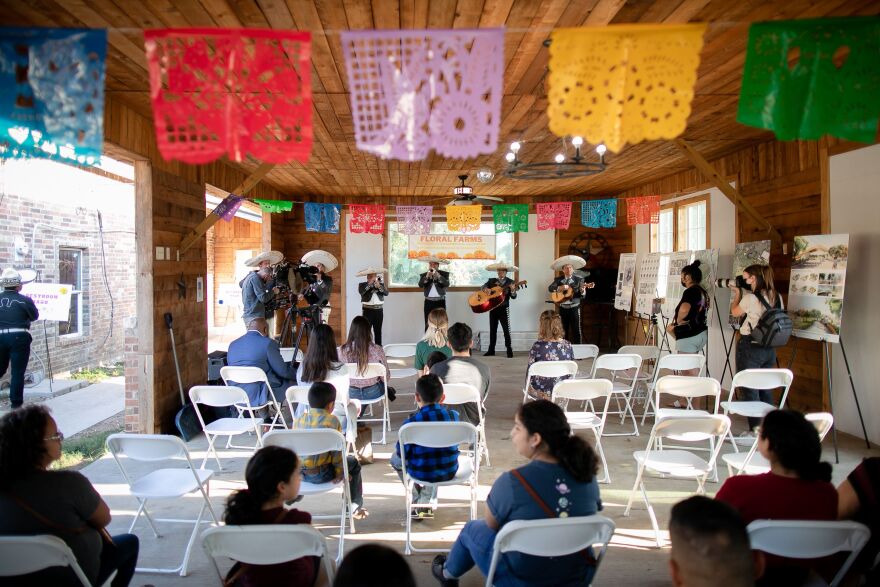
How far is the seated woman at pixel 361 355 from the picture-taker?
4551 millimetres

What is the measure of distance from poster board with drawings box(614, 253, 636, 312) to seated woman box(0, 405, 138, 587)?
25.5 ft

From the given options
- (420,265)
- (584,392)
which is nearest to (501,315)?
(420,265)

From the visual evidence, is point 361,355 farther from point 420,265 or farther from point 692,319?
point 420,265

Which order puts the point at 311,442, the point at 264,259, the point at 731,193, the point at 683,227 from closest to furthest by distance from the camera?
1. the point at 311,442
2. the point at 731,193
3. the point at 264,259
4. the point at 683,227

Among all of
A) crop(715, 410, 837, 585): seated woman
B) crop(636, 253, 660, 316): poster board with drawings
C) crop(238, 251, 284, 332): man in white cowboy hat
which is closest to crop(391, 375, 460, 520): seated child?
crop(715, 410, 837, 585): seated woman

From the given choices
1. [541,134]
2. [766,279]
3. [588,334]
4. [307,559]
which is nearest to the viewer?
[307,559]

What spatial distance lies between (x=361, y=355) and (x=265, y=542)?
280 centimetres

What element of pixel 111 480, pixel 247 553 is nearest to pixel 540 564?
pixel 247 553

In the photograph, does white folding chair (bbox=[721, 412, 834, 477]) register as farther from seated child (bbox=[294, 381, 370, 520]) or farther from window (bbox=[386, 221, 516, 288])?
window (bbox=[386, 221, 516, 288])

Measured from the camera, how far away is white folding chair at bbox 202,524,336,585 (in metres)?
1.74

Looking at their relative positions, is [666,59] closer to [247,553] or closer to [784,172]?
[247,553]

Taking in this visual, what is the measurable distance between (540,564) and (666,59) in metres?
2.06

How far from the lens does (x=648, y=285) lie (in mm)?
7914

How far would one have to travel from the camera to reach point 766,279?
5141 millimetres
